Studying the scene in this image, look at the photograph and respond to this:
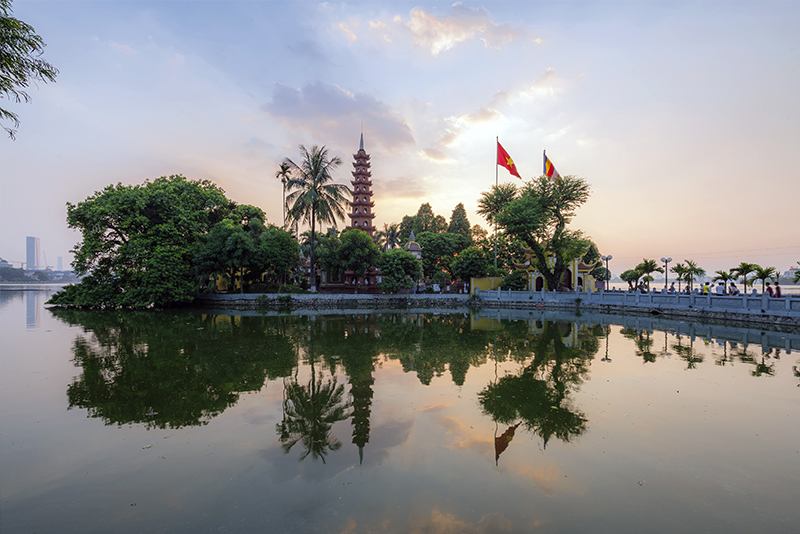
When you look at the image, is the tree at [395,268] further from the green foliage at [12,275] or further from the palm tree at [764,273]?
the green foliage at [12,275]

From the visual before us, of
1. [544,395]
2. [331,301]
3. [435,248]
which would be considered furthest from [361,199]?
[544,395]

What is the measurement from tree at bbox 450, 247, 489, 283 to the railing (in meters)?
5.73

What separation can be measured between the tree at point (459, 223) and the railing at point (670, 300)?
25.0 metres

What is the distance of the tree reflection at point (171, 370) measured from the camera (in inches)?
260

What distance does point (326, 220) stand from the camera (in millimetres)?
32312

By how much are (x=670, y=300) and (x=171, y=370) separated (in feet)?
91.2

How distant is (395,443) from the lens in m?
5.34

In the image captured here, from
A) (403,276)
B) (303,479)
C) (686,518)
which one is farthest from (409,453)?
(403,276)

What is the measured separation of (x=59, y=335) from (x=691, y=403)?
69.6 feet

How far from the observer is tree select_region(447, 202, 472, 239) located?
57.6 metres

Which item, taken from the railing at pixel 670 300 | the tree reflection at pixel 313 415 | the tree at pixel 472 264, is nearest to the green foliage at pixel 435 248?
the tree at pixel 472 264

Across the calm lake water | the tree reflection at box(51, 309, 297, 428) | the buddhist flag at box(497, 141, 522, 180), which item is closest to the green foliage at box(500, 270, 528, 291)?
the buddhist flag at box(497, 141, 522, 180)

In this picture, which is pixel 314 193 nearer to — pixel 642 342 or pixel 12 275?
pixel 642 342

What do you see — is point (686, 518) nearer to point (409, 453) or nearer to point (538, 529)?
point (538, 529)
